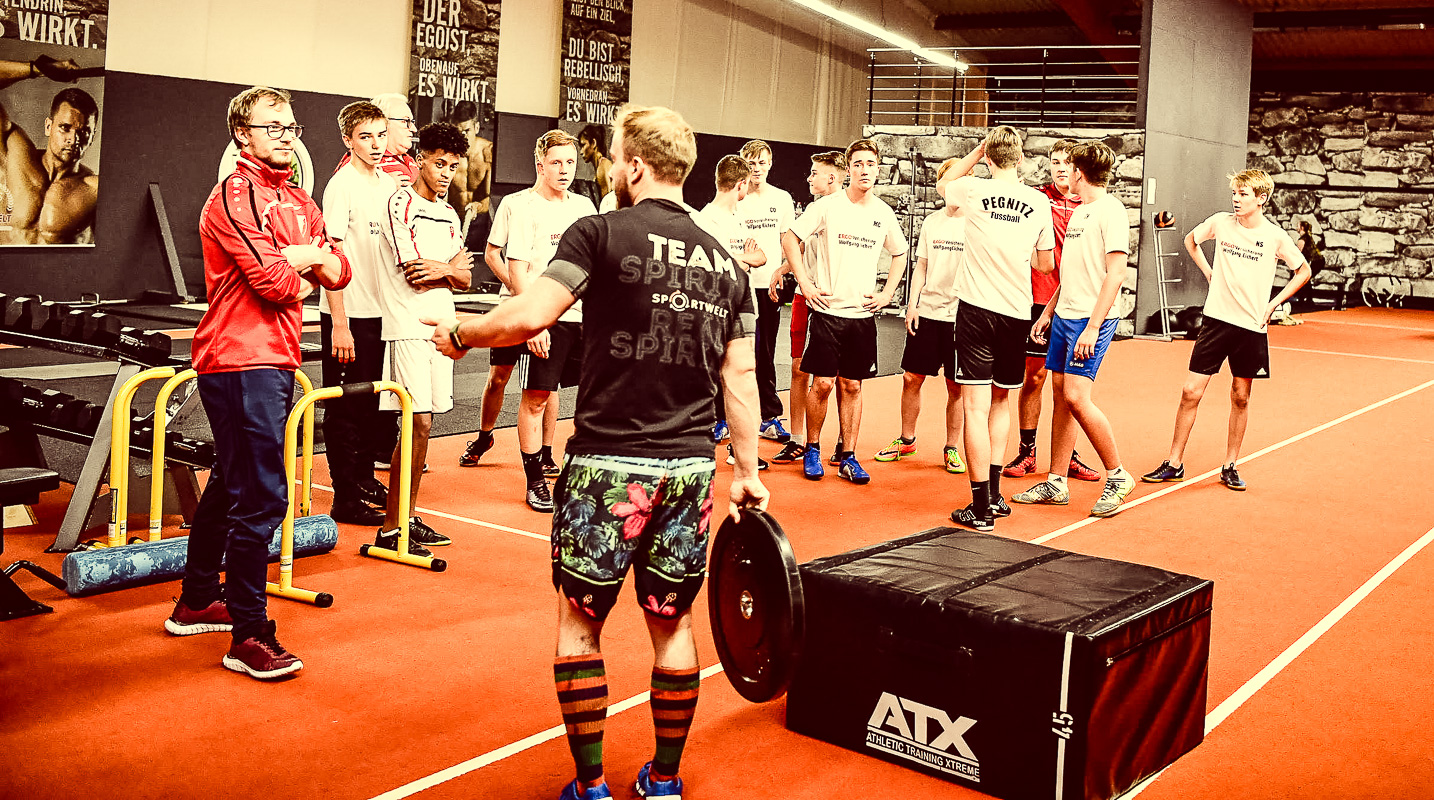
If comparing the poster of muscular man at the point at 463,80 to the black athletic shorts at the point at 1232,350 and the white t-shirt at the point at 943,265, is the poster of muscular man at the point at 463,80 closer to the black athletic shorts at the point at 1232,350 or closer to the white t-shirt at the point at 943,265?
the white t-shirt at the point at 943,265

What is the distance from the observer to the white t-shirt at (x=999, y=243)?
6.16 meters

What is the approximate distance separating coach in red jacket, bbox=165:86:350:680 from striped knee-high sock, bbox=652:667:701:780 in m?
1.42

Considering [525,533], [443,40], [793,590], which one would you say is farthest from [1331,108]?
[793,590]

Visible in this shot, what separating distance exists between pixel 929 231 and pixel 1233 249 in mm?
1720

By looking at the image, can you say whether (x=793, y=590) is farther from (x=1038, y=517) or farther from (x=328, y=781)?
(x=1038, y=517)

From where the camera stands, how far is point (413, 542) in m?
5.37

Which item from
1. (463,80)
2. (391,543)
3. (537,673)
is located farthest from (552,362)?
(463,80)

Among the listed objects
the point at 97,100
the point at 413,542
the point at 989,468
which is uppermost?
the point at 97,100

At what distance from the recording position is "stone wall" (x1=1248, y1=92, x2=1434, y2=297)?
22.6 metres

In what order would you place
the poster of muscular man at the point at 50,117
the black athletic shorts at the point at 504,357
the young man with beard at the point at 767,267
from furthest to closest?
the poster of muscular man at the point at 50,117
the young man with beard at the point at 767,267
the black athletic shorts at the point at 504,357

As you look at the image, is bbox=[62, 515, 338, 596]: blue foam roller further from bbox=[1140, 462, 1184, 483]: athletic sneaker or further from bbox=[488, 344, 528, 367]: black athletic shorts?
bbox=[1140, 462, 1184, 483]: athletic sneaker

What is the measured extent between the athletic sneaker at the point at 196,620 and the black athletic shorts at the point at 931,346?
13.4ft

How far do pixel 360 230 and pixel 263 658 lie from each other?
246 cm

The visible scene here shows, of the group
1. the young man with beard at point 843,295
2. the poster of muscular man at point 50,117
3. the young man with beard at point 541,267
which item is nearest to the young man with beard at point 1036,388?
the young man with beard at point 843,295
